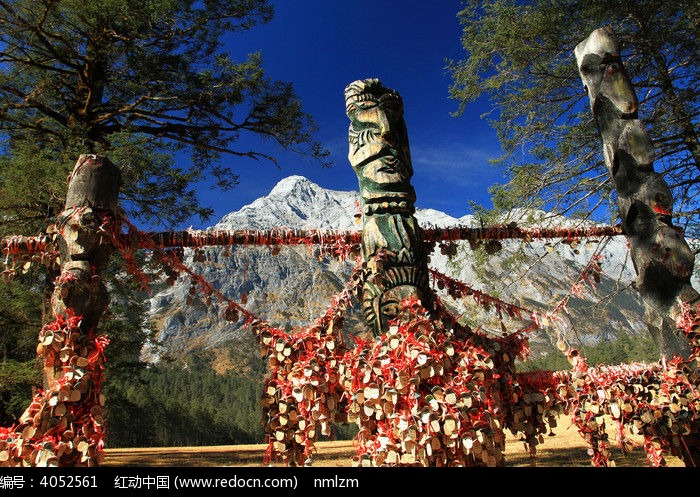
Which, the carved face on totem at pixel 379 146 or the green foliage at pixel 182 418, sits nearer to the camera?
the carved face on totem at pixel 379 146

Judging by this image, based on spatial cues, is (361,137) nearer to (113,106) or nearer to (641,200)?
(641,200)

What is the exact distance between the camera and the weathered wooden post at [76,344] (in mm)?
2637

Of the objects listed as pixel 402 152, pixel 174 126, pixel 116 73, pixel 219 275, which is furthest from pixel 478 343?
pixel 219 275

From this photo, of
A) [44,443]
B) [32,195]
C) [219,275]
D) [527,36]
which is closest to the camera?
[44,443]

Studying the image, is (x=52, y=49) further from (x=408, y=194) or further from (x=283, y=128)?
(x=408, y=194)

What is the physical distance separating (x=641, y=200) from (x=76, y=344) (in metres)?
4.33

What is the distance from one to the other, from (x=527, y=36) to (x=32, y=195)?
29.8ft

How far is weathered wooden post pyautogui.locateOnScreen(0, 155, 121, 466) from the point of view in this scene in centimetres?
264

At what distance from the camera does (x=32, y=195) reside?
267 inches

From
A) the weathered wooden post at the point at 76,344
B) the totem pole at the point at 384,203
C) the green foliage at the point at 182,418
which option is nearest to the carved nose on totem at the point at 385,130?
the totem pole at the point at 384,203

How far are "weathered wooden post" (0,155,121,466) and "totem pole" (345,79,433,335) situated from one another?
73.7 inches

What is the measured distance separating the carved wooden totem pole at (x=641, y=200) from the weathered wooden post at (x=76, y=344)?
4.06 m

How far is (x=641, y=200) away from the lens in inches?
144

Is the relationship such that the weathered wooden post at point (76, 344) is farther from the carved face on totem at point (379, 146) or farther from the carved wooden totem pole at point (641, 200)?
the carved wooden totem pole at point (641, 200)
